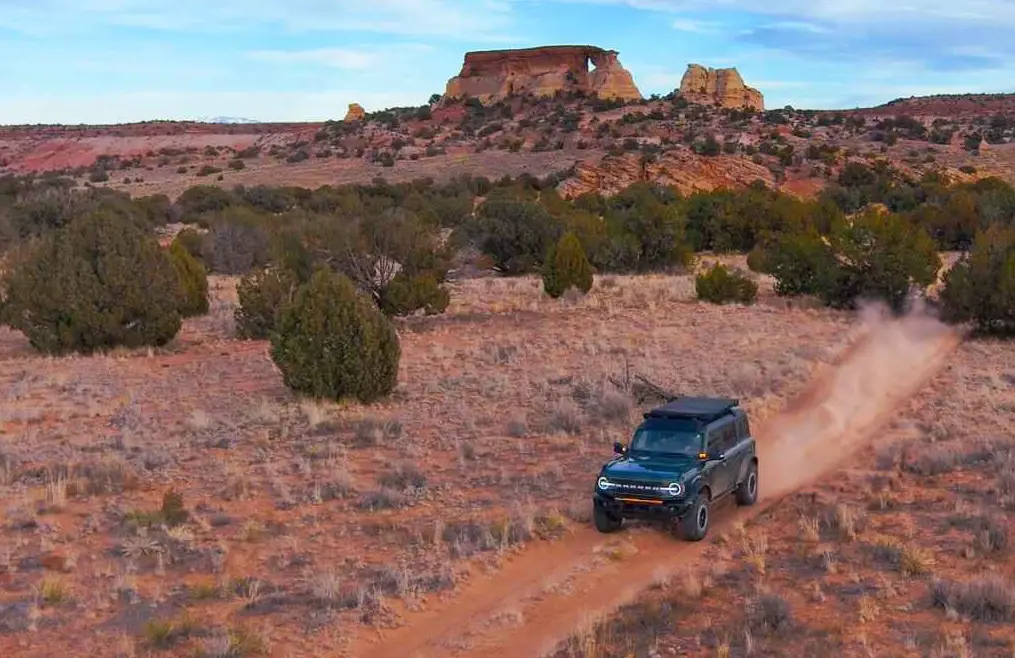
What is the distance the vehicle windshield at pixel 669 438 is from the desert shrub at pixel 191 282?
59.5ft

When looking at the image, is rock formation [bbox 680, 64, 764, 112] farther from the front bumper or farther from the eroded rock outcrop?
the front bumper

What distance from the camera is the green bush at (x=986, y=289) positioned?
22.9 m

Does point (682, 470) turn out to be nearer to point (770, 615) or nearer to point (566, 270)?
point (770, 615)

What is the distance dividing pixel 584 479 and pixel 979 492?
4.68m

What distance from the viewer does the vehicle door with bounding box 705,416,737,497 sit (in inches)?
418

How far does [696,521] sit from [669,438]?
1.14 metres

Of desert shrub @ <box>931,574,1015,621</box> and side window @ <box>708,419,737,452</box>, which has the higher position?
side window @ <box>708,419,737,452</box>

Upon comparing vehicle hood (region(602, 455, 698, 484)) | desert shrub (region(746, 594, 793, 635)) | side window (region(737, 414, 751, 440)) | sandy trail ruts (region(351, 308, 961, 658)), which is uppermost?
side window (region(737, 414, 751, 440))

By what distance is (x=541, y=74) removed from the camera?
323ft

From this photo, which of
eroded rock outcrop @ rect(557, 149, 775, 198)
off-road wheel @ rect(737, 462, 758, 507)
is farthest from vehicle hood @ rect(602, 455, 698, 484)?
eroded rock outcrop @ rect(557, 149, 775, 198)

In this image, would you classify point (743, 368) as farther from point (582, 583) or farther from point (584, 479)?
point (582, 583)

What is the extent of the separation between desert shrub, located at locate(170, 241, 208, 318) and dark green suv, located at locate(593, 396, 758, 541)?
18.2m

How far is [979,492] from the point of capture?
11422 millimetres

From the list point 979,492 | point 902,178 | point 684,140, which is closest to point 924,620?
point 979,492
